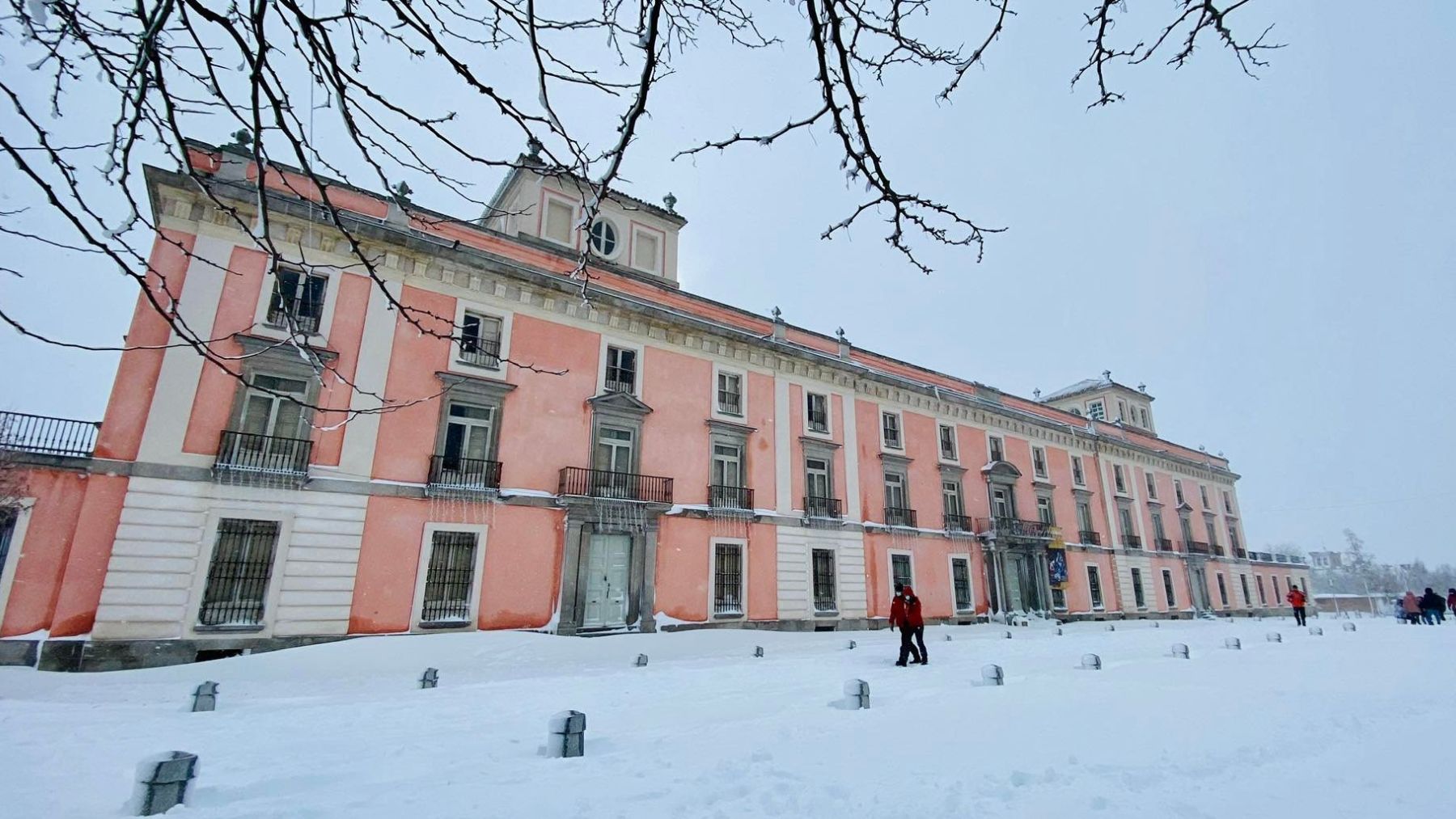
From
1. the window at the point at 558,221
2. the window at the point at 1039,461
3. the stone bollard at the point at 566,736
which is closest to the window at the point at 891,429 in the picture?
the window at the point at 1039,461

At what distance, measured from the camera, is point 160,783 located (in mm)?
3527

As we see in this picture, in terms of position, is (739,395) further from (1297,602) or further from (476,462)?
(1297,602)

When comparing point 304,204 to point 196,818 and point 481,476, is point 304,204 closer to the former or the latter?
point 481,476

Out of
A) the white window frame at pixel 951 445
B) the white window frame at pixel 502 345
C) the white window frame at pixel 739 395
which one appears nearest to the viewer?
the white window frame at pixel 502 345

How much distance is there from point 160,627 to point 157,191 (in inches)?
339

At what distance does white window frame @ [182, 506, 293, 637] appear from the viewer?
1109 cm

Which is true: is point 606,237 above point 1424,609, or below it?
above

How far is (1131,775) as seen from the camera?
4.16 m

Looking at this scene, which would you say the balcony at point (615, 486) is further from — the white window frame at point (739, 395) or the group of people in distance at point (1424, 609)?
the group of people in distance at point (1424, 609)

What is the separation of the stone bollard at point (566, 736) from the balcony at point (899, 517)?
18077 millimetres

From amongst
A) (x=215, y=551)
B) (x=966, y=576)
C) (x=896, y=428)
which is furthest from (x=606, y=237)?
(x=966, y=576)

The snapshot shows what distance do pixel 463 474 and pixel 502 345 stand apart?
3.33 m

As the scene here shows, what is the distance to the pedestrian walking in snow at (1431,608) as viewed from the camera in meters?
19.9

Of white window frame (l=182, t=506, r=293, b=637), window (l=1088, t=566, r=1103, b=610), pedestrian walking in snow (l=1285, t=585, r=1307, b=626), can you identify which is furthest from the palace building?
pedestrian walking in snow (l=1285, t=585, r=1307, b=626)
